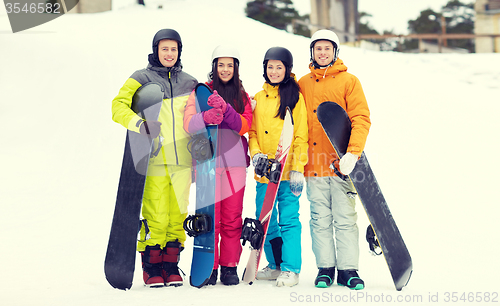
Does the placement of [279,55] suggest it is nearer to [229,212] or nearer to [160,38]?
[160,38]

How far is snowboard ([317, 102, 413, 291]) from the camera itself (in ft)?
10.9

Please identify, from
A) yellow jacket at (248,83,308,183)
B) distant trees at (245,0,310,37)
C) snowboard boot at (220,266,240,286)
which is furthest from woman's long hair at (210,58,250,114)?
distant trees at (245,0,310,37)

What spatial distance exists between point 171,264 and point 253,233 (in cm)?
67

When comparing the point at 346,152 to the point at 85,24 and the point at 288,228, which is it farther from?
the point at 85,24

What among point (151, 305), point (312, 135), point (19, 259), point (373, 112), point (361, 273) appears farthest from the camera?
point (373, 112)

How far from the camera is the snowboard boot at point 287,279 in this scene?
3.42m

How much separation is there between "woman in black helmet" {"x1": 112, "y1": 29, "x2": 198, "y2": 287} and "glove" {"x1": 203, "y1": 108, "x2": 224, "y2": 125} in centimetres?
33

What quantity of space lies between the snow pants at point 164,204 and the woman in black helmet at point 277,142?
1.92ft

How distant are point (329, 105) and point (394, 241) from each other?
109 centimetres

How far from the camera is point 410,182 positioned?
24.6 feet

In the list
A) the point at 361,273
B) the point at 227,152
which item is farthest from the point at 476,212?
the point at 227,152

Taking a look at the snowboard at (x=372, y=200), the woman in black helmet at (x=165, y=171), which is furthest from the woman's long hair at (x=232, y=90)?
the snowboard at (x=372, y=200)

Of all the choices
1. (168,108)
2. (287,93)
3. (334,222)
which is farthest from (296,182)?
(168,108)

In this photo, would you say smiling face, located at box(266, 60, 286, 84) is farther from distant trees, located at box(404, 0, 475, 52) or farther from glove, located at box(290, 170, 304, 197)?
distant trees, located at box(404, 0, 475, 52)
